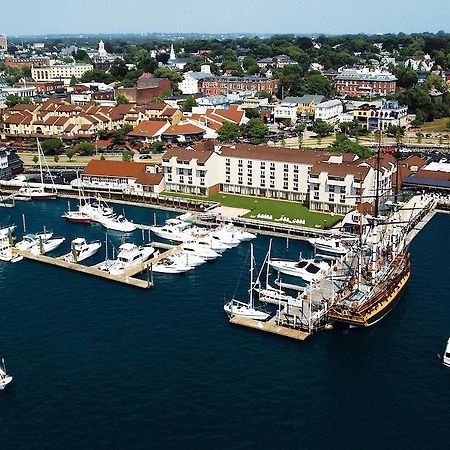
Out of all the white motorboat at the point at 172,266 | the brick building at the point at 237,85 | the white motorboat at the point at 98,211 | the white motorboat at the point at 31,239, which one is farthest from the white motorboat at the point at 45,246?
the brick building at the point at 237,85

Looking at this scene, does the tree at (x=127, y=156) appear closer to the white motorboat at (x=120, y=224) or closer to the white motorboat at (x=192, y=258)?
the white motorboat at (x=120, y=224)

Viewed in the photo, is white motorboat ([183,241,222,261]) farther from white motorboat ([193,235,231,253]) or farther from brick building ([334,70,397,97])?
brick building ([334,70,397,97])

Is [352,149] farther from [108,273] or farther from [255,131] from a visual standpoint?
[108,273]

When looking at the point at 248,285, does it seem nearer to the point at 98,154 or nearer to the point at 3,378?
the point at 3,378

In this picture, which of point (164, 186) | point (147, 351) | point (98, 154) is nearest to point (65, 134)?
point (98, 154)

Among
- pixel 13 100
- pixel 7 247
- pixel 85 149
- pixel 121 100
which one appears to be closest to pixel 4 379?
pixel 7 247
